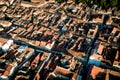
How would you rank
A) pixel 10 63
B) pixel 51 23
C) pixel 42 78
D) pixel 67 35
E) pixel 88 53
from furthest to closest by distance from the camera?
pixel 51 23 < pixel 67 35 < pixel 88 53 < pixel 10 63 < pixel 42 78

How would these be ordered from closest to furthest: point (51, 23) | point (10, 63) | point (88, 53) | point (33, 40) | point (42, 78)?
point (42, 78) < point (10, 63) < point (88, 53) < point (33, 40) < point (51, 23)

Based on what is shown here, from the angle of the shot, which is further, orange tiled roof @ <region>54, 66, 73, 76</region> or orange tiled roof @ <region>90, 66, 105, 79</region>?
orange tiled roof @ <region>54, 66, 73, 76</region>

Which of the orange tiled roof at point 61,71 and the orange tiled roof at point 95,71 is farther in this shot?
the orange tiled roof at point 61,71

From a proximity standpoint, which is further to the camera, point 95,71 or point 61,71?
point 61,71

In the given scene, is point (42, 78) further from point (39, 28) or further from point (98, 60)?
point (39, 28)

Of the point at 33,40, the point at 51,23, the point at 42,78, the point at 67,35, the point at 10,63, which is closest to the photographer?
the point at 42,78

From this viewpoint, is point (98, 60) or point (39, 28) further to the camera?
point (39, 28)

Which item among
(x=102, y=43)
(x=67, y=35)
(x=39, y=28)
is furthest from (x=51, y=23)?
(x=102, y=43)

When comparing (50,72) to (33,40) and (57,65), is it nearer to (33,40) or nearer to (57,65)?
(57,65)

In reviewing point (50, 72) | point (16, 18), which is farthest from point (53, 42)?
point (16, 18)
